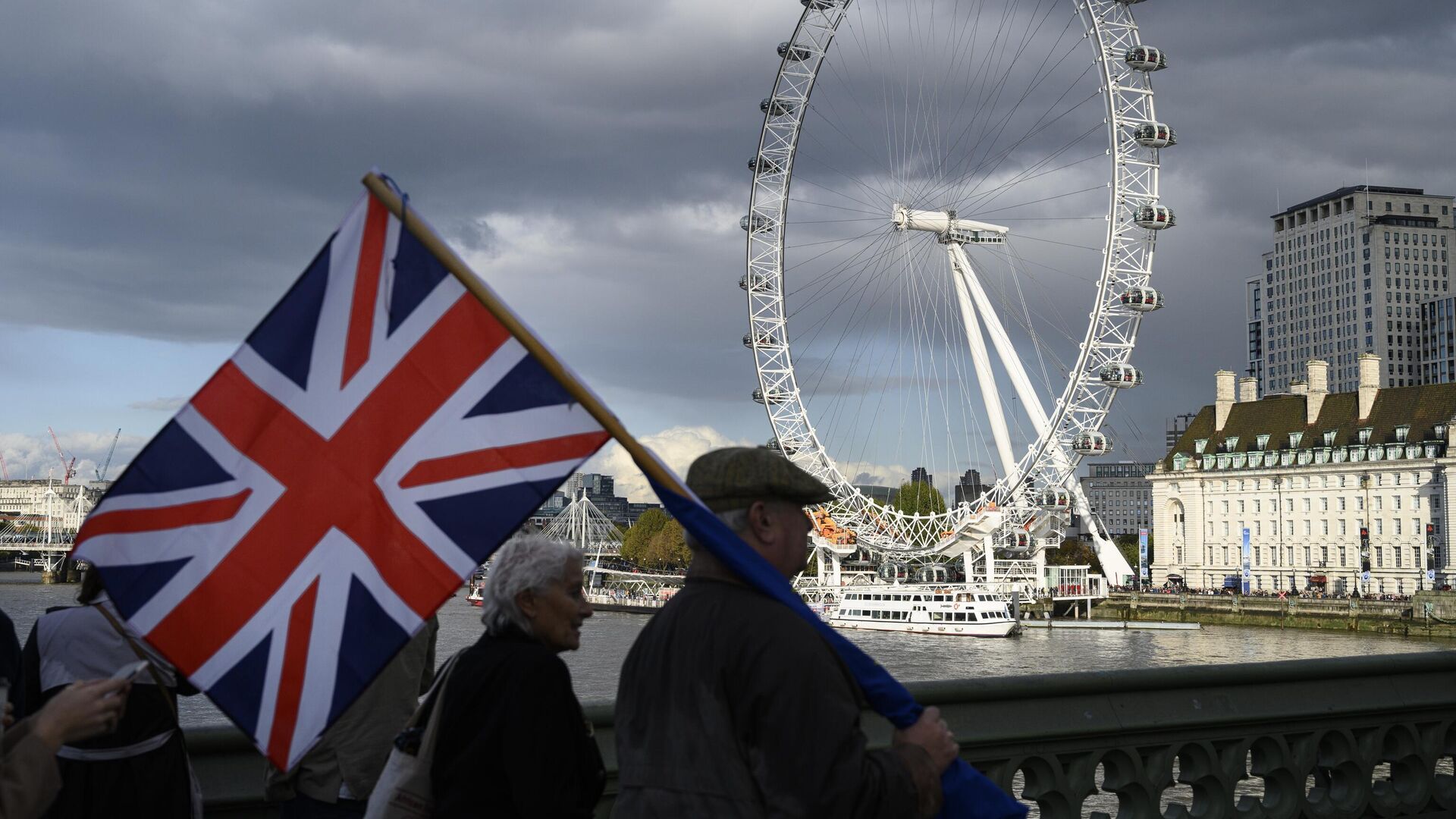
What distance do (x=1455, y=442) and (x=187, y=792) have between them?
84.1 m

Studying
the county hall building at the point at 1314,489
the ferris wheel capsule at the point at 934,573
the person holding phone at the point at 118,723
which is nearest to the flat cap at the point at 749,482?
the person holding phone at the point at 118,723

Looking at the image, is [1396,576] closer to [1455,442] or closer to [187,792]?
[1455,442]

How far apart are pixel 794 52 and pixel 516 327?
47.5m

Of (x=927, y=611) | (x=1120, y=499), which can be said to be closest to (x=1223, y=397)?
(x=927, y=611)

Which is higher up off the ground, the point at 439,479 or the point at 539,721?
the point at 439,479

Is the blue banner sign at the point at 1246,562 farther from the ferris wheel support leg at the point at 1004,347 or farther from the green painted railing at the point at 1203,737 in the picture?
the green painted railing at the point at 1203,737

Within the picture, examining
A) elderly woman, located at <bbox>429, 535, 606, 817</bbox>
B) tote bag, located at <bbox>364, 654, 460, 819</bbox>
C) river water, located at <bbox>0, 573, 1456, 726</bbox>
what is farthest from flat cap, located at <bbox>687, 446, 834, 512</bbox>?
river water, located at <bbox>0, 573, 1456, 726</bbox>

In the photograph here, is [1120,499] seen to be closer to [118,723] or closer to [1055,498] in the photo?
[1055,498]

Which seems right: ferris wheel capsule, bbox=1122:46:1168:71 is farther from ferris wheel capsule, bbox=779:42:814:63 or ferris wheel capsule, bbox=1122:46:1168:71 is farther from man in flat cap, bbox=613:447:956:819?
man in flat cap, bbox=613:447:956:819

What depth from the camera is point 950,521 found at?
207ft

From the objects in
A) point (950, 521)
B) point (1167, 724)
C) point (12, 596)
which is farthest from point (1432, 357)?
point (1167, 724)

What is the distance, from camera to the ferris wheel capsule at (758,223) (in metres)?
51.1

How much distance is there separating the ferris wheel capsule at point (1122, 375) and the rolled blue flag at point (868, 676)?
43703 millimetres

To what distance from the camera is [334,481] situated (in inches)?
112
